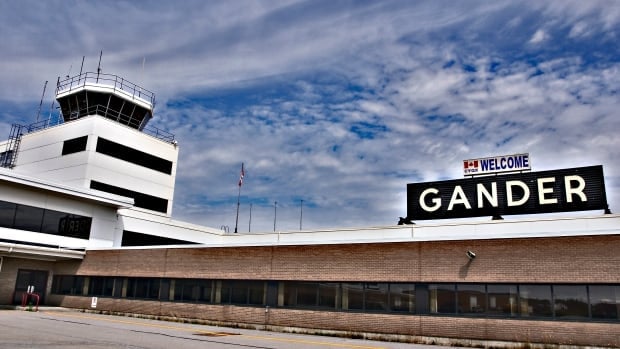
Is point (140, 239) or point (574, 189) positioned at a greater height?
point (574, 189)

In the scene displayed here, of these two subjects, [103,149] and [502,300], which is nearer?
[502,300]

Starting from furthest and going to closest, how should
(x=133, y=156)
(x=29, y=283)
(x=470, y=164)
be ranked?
(x=133, y=156) → (x=29, y=283) → (x=470, y=164)

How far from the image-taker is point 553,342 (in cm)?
2081

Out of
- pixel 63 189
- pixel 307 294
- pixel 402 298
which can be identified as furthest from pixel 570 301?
pixel 63 189

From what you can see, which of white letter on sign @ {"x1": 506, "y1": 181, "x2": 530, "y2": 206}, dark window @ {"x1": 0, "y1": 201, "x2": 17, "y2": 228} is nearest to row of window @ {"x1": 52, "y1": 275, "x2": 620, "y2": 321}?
white letter on sign @ {"x1": 506, "y1": 181, "x2": 530, "y2": 206}

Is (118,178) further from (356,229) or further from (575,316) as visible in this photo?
(575,316)

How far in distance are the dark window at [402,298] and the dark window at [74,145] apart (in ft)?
110

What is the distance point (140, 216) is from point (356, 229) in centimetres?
2099

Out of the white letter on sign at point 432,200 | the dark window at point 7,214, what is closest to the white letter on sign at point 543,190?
the white letter on sign at point 432,200

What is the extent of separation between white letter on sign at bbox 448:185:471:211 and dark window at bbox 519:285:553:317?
8.85 m

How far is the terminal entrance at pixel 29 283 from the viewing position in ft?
124

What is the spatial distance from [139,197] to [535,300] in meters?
37.8

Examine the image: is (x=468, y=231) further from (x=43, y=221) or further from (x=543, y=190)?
(x=43, y=221)

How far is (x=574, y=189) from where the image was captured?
91.3 feet
